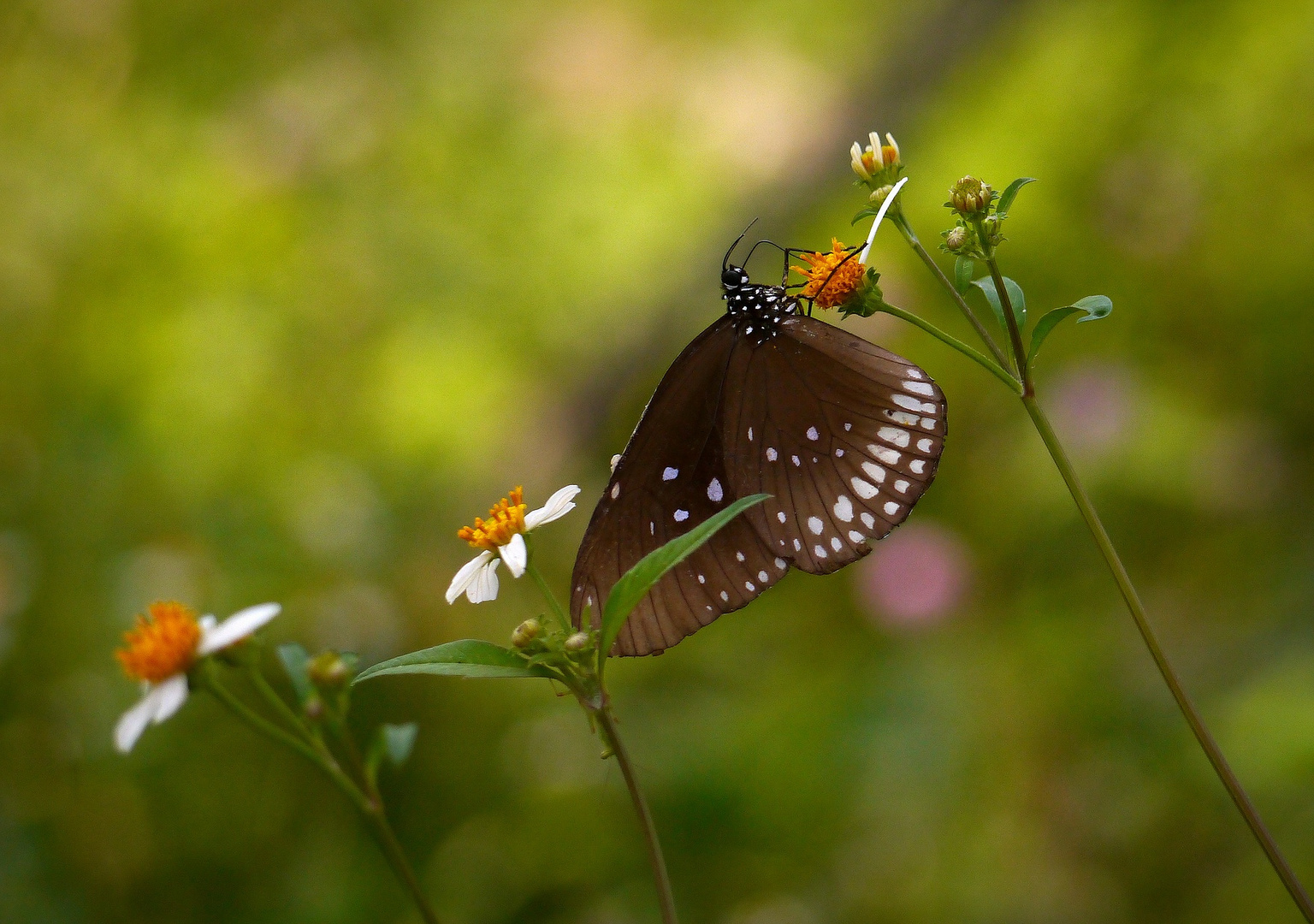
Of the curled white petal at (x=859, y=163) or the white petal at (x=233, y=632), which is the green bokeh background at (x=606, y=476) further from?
the curled white petal at (x=859, y=163)

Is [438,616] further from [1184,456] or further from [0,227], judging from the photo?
[0,227]

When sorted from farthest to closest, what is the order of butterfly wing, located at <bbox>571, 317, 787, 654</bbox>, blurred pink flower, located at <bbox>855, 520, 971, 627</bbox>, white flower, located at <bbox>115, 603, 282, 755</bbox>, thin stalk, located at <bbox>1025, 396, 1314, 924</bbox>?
1. blurred pink flower, located at <bbox>855, 520, 971, 627</bbox>
2. butterfly wing, located at <bbox>571, 317, 787, 654</bbox>
3. white flower, located at <bbox>115, 603, 282, 755</bbox>
4. thin stalk, located at <bbox>1025, 396, 1314, 924</bbox>

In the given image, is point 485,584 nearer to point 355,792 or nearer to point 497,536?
point 497,536

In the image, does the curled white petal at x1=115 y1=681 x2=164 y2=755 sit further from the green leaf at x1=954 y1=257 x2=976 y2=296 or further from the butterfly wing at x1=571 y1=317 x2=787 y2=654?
the green leaf at x1=954 y1=257 x2=976 y2=296

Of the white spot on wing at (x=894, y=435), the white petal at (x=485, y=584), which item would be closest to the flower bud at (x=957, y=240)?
the white spot on wing at (x=894, y=435)

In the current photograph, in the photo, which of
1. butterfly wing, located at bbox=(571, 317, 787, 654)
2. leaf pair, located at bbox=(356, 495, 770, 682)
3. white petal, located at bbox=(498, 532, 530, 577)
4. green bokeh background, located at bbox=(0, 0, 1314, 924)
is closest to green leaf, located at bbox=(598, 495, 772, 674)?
leaf pair, located at bbox=(356, 495, 770, 682)

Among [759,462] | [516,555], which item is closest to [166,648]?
[516,555]
